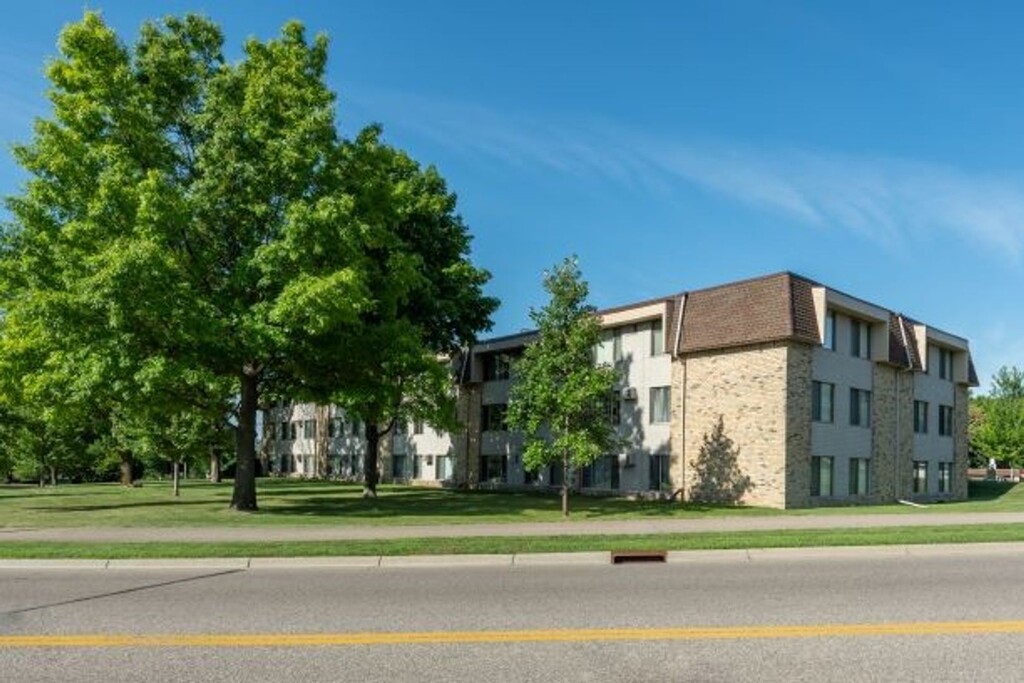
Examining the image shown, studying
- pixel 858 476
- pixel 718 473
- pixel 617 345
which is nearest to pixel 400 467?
pixel 617 345

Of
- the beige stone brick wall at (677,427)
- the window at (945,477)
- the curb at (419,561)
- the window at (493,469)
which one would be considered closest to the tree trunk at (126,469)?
the window at (493,469)

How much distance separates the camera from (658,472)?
114 ft

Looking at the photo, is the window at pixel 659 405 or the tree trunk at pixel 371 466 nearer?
the tree trunk at pixel 371 466

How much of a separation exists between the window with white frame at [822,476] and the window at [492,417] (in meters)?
16.5

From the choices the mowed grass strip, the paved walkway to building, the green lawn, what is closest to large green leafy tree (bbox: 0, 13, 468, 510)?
the green lawn

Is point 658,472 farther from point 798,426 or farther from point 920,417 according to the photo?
point 920,417

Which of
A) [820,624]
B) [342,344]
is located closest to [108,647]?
[820,624]

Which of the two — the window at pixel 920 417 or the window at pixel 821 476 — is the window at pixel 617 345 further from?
the window at pixel 920 417

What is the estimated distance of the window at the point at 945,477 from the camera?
4122 centimetres

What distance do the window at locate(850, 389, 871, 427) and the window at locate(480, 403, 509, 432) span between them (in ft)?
54.5

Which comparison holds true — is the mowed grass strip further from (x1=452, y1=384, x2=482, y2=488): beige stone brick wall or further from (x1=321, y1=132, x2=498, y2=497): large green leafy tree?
(x1=452, y1=384, x2=482, y2=488): beige stone brick wall

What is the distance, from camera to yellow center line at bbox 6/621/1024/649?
23.1 ft

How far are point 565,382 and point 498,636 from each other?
62.2ft

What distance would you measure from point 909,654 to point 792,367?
24.9 meters
